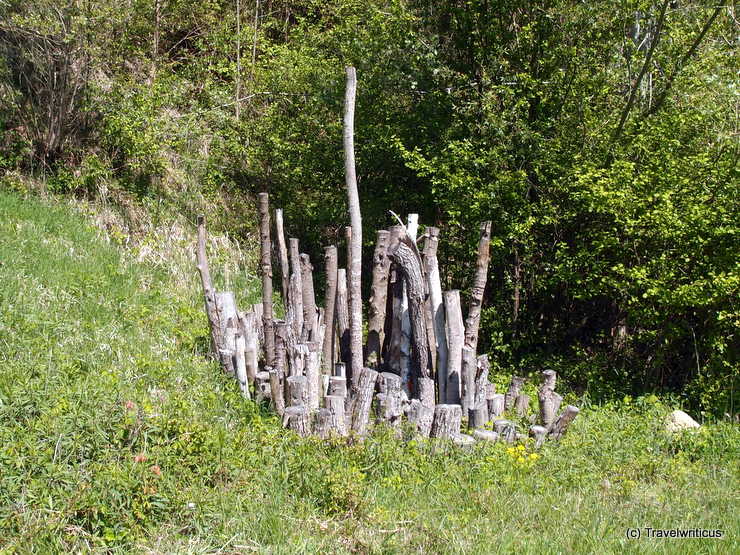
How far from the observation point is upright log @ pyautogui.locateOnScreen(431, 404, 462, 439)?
5.57 m

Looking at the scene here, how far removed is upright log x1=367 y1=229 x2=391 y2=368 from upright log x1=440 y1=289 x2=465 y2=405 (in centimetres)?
61

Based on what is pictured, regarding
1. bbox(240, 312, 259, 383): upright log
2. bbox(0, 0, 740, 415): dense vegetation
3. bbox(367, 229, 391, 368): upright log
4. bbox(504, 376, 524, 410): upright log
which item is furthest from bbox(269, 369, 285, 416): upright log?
bbox(0, 0, 740, 415): dense vegetation

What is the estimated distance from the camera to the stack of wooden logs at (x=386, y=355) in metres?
5.67

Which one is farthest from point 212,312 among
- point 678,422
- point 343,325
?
point 678,422

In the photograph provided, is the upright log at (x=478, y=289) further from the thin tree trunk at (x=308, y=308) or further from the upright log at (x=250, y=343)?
the upright log at (x=250, y=343)

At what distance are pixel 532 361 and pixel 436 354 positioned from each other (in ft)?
11.4

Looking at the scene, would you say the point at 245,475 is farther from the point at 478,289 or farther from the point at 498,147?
the point at 498,147

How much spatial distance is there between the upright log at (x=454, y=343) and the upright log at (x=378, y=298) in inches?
23.9

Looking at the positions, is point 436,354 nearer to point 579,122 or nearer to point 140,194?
point 579,122

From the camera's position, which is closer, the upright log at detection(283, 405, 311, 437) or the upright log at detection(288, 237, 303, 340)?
the upright log at detection(283, 405, 311, 437)

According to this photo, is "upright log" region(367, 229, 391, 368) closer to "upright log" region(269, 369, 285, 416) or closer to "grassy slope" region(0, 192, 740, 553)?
"upright log" region(269, 369, 285, 416)

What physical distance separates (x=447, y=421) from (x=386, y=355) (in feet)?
4.14

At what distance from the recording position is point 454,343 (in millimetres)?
6273

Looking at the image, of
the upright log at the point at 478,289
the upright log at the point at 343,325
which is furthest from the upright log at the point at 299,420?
the upright log at the point at 478,289
